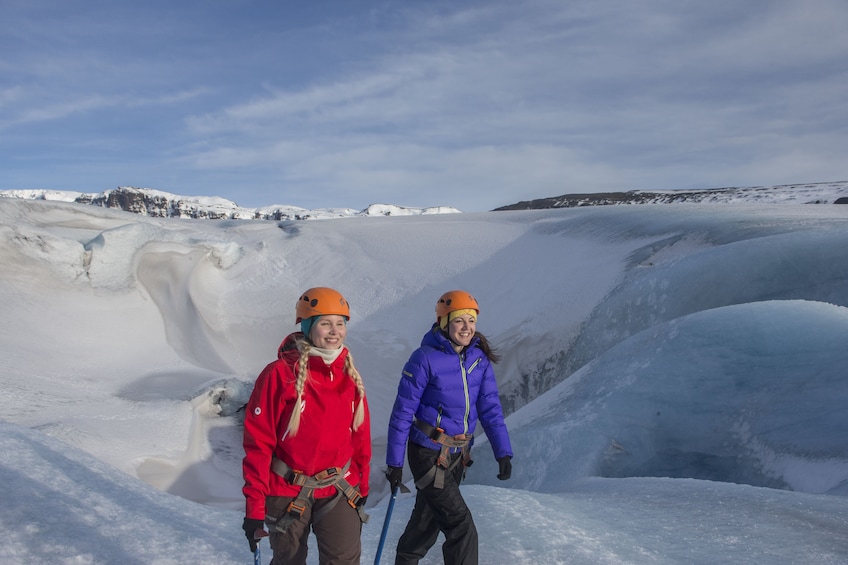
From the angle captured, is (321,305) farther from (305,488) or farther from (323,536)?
(323,536)

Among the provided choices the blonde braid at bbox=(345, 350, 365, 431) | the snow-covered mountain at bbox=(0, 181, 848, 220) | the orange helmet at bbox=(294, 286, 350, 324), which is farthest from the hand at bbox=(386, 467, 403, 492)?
the snow-covered mountain at bbox=(0, 181, 848, 220)

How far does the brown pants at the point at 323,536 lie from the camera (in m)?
2.49

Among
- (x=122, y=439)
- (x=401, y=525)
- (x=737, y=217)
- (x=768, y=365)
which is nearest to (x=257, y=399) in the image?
(x=401, y=525)

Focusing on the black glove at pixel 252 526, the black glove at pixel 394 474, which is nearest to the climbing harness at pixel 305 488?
the black glove at pixel 252 526

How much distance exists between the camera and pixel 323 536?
257 centimetres

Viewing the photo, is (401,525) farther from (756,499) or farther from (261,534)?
(756,499)

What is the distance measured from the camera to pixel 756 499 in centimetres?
377

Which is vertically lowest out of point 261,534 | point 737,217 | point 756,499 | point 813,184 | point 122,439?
point 122,439

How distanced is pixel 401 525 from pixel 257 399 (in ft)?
5.55

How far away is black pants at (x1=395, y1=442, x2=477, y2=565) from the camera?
297 cm

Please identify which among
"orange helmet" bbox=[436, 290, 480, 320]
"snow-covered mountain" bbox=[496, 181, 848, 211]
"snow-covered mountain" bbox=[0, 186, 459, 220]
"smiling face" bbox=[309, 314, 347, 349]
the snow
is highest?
"snow-covered mountain" bbox=[0, 186, 459, 220]

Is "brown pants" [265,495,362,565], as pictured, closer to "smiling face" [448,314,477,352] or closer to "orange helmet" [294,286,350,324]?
"orange helmet" [294,286,350,324]

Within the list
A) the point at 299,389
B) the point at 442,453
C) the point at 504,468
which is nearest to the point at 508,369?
the point at 504,468

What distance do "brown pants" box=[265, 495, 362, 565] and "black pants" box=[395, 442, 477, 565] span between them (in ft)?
1.66
